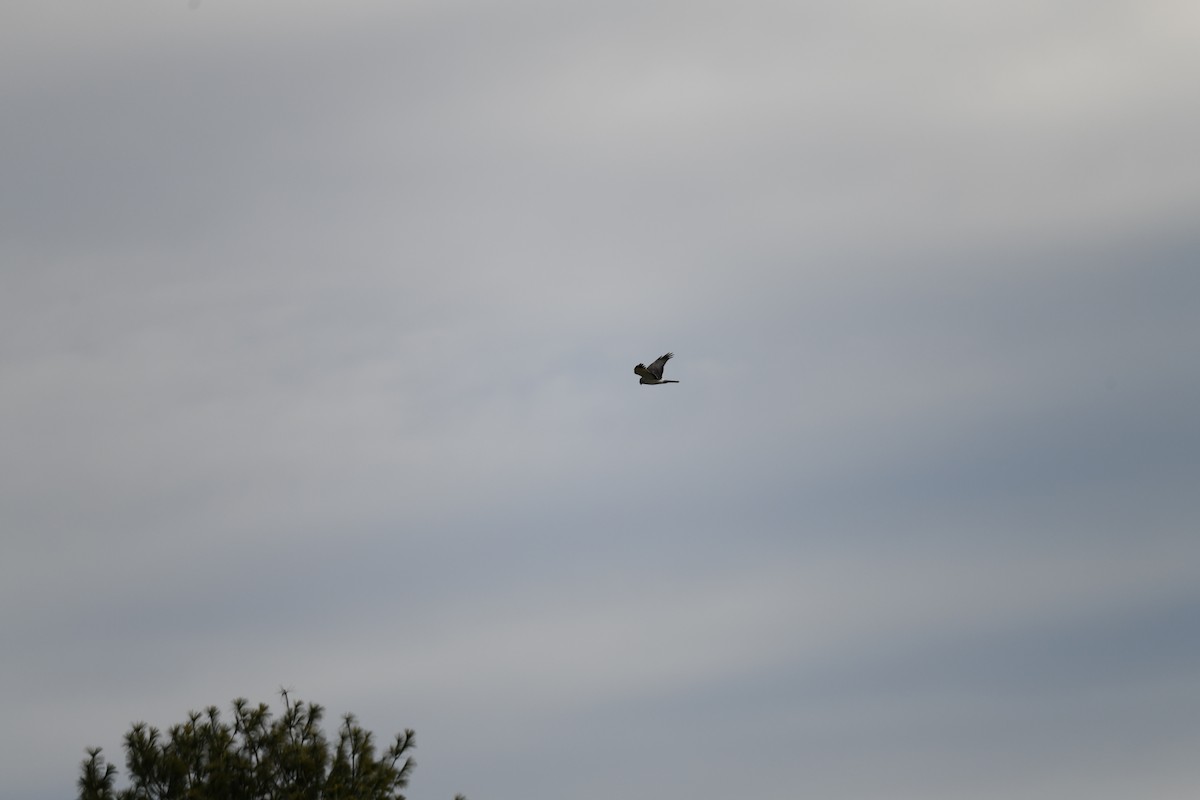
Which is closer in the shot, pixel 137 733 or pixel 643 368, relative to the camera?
pixel 137 733

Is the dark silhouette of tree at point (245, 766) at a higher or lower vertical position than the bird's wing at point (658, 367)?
lower

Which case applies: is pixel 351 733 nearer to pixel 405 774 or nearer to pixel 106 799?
pixel 405 774

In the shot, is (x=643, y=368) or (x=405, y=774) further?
(x=643, y=368)

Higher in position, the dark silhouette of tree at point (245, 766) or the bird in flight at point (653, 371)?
the bird in flight at point (653, 371)

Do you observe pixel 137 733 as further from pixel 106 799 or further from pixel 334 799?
pixel 334 799

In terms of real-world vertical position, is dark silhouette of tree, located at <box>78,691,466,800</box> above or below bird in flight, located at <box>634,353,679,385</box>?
below

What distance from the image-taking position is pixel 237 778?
4225cm

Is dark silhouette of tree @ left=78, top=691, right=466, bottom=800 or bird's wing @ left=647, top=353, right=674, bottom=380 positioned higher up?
bird's wing @ left=647, top=353, right=674, bottom=380

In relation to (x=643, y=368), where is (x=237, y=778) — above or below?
below

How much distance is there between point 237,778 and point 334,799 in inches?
97.7

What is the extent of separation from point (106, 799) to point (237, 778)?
2931 mm

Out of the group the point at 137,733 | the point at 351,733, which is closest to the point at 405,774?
the point at 351,733

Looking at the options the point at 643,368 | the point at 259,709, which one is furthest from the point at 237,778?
the point at 643,368

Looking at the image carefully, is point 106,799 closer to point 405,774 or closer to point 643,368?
point 405,774
